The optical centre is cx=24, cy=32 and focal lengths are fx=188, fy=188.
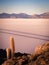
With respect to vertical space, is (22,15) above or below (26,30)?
above

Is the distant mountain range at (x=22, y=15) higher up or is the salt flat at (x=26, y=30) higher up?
the distant mountain range at (x=22, y=15)

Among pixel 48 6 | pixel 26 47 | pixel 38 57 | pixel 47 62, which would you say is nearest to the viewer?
pixel 47 62

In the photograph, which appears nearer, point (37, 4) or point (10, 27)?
point (37, 4)

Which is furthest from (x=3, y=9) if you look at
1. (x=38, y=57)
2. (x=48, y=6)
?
(x=38, y=57)

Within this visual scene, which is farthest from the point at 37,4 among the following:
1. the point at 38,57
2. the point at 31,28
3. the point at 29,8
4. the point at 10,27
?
the point at 38,57

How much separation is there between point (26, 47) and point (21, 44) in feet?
0.33

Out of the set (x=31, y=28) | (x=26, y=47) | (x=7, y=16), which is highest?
(x=7, y=16)

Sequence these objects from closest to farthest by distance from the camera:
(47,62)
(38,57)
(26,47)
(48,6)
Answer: (47,62)
(38,57)
(48,6)
(26,47)

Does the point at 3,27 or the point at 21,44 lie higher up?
the point at 3,27

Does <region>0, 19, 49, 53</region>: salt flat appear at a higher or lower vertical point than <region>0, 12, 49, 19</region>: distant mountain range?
lower

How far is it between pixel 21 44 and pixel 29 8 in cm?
60

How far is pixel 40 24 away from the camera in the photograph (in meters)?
2.88

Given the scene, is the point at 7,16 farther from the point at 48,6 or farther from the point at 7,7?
the point at 48,6

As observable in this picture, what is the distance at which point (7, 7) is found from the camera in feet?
10.3
